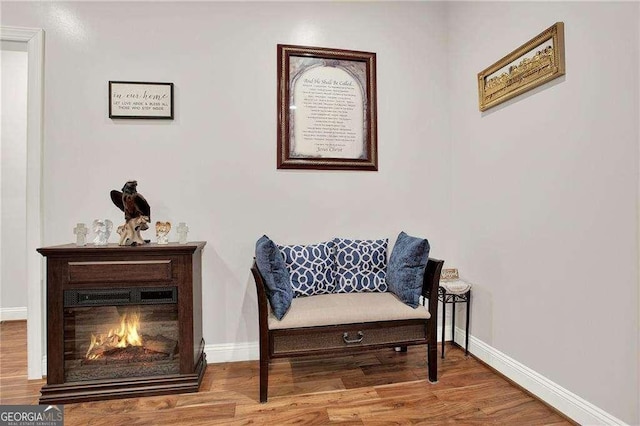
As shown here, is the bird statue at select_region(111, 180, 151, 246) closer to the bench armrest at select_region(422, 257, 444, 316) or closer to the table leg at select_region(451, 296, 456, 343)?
the bench armrest at select_region(422, 257, 444, 316)

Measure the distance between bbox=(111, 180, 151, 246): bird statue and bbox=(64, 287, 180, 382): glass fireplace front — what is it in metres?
0.31

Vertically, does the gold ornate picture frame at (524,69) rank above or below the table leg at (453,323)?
above

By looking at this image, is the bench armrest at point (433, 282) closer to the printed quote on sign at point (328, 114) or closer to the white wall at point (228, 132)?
the white wall at point (228, 132)

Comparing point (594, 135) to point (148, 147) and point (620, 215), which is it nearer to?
point (620, 215)

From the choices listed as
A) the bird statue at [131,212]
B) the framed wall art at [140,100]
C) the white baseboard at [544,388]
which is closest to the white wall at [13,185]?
the framed wall art at [140,100]

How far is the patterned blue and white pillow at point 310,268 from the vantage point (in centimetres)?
229

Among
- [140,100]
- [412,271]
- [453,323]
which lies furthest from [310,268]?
[140,100]

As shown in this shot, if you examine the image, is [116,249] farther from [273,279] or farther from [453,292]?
[453,292]

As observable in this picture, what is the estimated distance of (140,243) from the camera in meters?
2.05

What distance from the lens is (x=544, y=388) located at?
1874mm

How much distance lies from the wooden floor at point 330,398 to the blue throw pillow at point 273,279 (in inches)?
20.8

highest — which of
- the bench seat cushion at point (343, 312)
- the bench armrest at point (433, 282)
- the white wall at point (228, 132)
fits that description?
the white wall at point (228, 132)

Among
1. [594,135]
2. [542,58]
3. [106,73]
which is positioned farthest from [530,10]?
[106,73]

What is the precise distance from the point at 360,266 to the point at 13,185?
12.2 feet
